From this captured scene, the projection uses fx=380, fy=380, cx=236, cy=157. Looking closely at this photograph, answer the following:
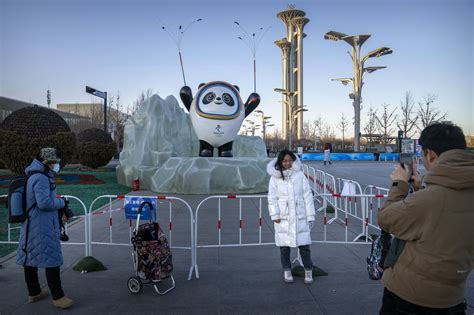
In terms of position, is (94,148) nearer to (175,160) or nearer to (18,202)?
(175,160)

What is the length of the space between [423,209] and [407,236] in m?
0.18

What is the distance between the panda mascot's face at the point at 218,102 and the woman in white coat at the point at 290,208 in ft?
28.0

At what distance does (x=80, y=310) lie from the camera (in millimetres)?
3857

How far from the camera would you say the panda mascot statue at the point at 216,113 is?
1303cm

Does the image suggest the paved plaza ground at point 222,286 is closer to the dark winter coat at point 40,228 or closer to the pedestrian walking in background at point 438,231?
the dark winter coat at point 40,228

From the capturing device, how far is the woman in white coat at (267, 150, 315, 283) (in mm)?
4512

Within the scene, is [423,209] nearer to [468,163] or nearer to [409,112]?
[468,163]

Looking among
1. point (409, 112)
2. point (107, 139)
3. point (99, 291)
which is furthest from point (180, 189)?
point (409, 112)

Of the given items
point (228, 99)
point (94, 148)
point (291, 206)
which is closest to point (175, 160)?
point (228, 99)

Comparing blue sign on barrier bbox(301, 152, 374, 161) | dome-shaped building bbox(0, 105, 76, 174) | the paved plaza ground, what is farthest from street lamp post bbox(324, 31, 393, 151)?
the paved plaza ground

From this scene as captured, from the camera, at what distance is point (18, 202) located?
3.83 m

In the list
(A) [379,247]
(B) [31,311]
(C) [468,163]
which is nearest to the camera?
(C) [468,163]

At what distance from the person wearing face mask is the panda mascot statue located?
9.25 meters

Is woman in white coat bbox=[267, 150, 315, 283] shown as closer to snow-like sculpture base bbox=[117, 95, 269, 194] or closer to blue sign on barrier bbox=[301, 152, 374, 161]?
snow-like sculpture base bbox=[117, 95, 269, 194]
